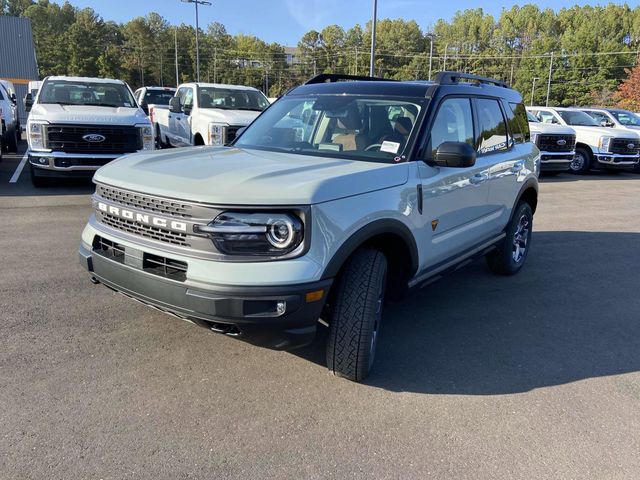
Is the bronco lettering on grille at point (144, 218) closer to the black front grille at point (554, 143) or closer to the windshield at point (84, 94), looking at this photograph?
the windshield at point (84, 94)

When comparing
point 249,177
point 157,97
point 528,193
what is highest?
point 157,97

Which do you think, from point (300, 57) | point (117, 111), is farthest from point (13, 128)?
point (300, 57)

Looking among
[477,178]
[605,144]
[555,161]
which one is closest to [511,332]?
[477,178]

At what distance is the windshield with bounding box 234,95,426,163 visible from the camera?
12.3ft

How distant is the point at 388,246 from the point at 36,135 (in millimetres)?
7441

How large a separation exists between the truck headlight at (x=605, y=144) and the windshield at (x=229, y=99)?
10546 millimetres

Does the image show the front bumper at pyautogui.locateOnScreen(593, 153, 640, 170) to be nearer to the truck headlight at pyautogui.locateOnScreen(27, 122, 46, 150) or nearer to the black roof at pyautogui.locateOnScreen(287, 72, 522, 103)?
the black roof at pyautogui.locateOnScreen(287, 72, 522, 103)

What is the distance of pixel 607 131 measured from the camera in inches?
626

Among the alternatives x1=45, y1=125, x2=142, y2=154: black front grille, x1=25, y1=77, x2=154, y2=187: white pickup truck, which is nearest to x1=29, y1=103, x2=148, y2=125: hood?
x1=25, y1=77, x2=154, y2=187: white pickup truck

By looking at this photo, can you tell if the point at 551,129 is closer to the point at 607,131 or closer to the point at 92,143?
the point at 607,131

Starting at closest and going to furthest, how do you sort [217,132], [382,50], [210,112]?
[217,132] < [210,112] < [382,50]

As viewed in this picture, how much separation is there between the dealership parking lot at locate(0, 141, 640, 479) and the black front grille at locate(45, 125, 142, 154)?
4.25 meters

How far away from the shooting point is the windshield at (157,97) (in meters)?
17.3

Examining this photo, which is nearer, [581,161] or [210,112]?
[210,112]
